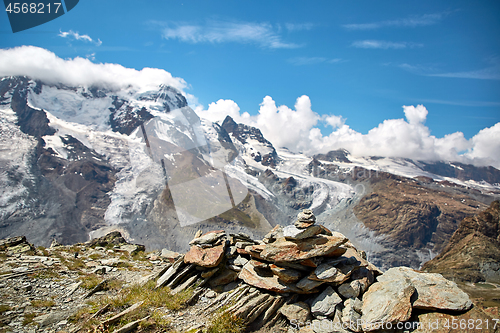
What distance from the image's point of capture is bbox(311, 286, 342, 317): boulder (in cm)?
1397

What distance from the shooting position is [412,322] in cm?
1238

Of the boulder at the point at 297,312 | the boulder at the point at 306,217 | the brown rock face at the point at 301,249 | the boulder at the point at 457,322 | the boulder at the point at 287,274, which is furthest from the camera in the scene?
the boulder at the point at 306,217

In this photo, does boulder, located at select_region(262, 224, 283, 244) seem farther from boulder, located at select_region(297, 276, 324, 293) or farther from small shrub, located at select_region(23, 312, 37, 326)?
small shrub, located at select_region(23, 312, 37, 326)

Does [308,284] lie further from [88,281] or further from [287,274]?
[88,281]

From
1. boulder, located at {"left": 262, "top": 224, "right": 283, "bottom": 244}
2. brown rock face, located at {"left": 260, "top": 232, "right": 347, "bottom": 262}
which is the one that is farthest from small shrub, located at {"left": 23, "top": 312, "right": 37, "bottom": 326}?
boulder, located at {"left": 262, "top": 224, "right": 283, "bottom": 244}

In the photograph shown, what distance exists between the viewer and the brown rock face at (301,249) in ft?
49.3

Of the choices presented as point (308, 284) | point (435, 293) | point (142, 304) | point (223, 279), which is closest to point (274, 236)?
point (308, 284)

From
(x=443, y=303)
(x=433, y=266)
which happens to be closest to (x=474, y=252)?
(x=433, y=266)

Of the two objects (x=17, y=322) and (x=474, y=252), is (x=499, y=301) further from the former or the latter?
(x=17, y=322)

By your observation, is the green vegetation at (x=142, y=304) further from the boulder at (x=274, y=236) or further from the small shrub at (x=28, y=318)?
the boulder at (x=274, y=236)

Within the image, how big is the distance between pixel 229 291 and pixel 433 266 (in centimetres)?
24822

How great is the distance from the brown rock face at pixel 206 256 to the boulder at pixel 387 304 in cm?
970

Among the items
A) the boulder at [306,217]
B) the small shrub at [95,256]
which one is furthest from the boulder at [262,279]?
the small shrub at [95,256]

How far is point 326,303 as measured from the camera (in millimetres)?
14227
